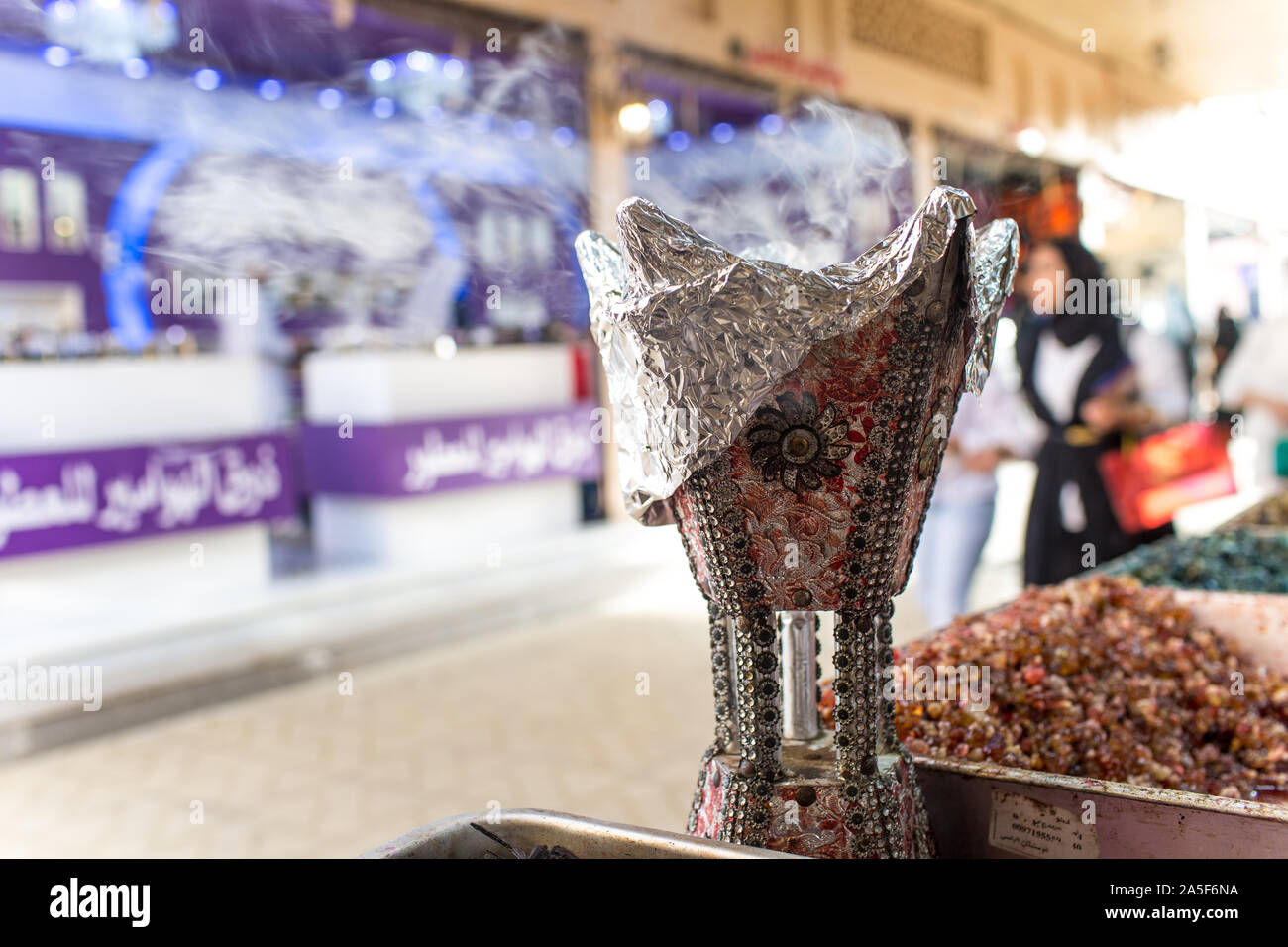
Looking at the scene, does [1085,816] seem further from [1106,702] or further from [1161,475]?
[1161,475]

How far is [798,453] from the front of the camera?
94cm

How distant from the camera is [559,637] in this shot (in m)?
5.27

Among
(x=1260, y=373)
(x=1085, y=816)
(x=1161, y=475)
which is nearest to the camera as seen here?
(x=1085, y=816)

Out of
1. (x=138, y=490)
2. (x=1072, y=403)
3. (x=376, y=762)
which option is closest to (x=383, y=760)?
(x=376, y=762)

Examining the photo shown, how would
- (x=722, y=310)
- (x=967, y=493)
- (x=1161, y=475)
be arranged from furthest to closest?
(x=967, y=493)
(x=1161, y=475)
(x=722, y=310)

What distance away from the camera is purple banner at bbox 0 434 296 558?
4.39 meters

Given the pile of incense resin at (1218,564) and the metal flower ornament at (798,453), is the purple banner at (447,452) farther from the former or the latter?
the metal flower ornament at (798,453)

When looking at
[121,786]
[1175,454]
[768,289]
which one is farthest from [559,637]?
[768,289]

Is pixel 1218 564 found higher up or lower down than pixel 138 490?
lower down

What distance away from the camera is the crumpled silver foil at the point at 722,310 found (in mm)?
884

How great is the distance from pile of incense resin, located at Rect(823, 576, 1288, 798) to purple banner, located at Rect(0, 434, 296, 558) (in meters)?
3.96

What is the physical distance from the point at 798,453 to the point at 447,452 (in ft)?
17.5

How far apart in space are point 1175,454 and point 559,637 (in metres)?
2.79

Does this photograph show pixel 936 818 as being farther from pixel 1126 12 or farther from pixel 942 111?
pixel 1126 12
